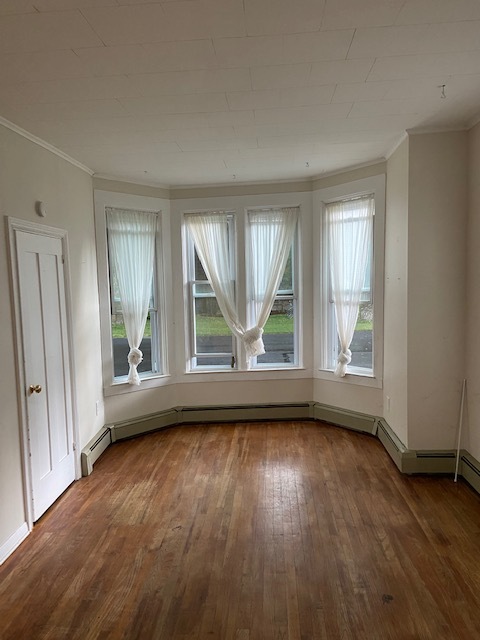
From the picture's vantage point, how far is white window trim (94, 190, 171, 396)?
4.39 metres

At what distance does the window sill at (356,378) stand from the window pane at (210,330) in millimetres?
1198

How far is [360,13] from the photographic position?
1845 millimetres

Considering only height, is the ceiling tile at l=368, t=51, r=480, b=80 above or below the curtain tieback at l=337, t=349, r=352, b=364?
above

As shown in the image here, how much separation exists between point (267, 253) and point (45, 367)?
2.81m

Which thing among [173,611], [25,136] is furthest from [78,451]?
[25,136]

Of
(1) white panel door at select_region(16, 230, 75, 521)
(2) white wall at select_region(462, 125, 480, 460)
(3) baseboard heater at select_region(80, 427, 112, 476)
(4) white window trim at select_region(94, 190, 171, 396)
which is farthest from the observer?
(4) white window trim at select_region(94, 190, 171, 396)

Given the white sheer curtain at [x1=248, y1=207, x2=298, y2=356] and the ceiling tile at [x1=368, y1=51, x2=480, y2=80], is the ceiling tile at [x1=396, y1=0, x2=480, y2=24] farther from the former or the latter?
the white sheer curtain at [x1=248, y1=207, x2=298, y2=356]

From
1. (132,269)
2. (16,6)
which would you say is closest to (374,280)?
(132,269)

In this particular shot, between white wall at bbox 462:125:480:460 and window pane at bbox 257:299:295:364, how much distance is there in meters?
2.12

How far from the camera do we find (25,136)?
3064 millimetres

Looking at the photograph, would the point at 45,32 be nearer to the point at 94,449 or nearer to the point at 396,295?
the point at 396,295

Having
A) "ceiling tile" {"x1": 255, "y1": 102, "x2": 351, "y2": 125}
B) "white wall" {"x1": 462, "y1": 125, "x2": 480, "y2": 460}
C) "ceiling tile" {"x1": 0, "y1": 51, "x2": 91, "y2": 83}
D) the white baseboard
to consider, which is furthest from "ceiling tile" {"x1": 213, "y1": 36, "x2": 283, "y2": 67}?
the white baseboard

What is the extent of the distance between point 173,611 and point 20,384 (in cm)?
176

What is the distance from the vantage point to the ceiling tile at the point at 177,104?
8.62 feet
